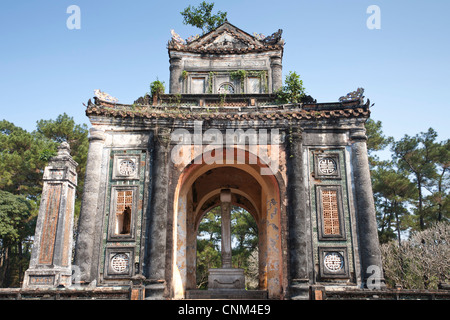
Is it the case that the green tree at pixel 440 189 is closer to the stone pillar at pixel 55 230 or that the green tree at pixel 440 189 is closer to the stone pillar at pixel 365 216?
the stone pillar at pixel 365 216

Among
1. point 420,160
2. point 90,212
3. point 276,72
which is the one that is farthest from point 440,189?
point 90,212

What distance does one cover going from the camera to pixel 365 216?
48.9 feet

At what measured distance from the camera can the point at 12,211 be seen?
87.9 feet

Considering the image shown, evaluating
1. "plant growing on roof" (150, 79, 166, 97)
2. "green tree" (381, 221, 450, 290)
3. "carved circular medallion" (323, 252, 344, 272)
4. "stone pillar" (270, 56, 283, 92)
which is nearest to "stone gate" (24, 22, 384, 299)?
"carved circular medallion" (323, 252, 344, 272)

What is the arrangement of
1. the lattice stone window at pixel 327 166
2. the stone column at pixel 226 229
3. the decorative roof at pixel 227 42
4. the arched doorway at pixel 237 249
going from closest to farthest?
the lattice stone window at pixel 327 166
the stone column at pixel 226 229
the decorative roof at pixel 227 42
the arched doorway at pixel 237 249

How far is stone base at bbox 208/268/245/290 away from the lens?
1719 cm

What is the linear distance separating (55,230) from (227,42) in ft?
47.4

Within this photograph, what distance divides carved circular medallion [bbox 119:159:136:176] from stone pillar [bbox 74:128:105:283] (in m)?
0.87

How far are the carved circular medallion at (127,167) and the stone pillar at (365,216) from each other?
9.05 meters

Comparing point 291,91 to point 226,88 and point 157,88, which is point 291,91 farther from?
point 157,88

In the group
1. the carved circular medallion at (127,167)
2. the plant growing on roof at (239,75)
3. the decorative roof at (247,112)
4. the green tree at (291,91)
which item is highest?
the plant growing on roof at (239,75)

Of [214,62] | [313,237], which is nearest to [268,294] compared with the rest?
[313,237]

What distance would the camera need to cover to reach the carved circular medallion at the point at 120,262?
14.7 meters

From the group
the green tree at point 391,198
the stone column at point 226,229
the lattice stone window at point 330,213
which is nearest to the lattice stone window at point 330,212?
the lattice stone window at point 330,213
